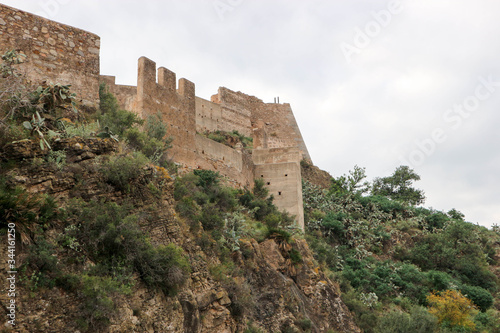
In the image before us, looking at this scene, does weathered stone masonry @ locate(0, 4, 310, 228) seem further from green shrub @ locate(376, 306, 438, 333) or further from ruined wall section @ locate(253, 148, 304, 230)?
green shrub @ locate(376, 306, 438, 333)

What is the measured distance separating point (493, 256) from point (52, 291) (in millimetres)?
27196

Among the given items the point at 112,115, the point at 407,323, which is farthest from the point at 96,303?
the point at 407,323

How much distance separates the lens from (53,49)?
12.5 meters

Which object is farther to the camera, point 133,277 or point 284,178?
point 284,178

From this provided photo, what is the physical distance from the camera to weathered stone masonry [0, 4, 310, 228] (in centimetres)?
1220

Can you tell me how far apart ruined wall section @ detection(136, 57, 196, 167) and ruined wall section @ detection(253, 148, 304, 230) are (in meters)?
5.03

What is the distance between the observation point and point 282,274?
16906 millimetres

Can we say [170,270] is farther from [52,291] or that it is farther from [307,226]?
[307,226]

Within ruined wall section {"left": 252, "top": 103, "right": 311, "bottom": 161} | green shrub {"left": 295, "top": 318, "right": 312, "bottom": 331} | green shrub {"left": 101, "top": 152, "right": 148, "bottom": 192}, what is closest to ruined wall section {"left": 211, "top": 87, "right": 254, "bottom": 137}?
ruined wall section {"left": 252, "top": 103, "right": 311, "bottom": 161}

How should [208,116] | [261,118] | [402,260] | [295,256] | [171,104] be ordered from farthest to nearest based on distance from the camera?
[261,118], [208,116], [402,260], [171,104], [295,256]

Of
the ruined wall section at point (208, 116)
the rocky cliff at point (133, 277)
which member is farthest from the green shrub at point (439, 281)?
the ruined wall section at point (208, 116)

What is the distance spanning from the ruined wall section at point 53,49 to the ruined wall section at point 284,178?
12.1m

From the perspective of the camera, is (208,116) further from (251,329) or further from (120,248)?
(120,248)

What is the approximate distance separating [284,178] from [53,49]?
13358mm
